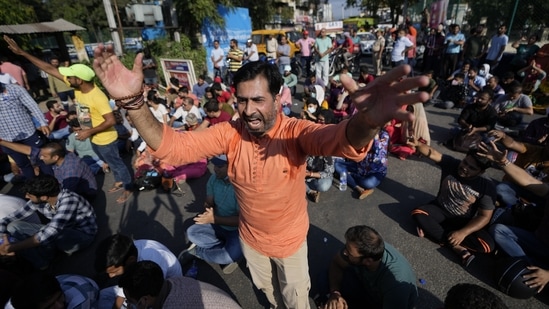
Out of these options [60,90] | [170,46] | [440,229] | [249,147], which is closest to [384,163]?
[440,229]

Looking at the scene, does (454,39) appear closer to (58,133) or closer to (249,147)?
(249,147)

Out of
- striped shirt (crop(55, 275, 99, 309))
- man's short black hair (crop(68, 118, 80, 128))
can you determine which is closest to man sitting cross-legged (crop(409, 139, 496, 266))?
striped shirt (crop(55, 275, 99, 309))

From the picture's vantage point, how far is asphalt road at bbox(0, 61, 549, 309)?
2.79 meters

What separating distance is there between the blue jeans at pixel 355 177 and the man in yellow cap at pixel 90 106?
3.41 m

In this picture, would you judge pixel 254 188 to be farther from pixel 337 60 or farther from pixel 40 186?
pixel 337 60

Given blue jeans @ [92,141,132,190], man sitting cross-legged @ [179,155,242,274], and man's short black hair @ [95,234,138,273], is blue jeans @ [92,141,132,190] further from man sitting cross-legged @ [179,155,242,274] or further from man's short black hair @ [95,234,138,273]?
man's short black hair @ [95,234,138,273]

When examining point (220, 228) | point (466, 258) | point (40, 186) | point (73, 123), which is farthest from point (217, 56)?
point (466, 258)

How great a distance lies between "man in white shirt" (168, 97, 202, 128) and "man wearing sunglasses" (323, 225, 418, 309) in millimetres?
4961

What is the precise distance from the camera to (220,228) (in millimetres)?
2994

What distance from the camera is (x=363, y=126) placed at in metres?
1.06

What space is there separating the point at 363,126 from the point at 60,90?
10.8 metres

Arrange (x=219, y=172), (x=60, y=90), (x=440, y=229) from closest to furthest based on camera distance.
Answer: (x=219, y=172) → (x=440, y=229) → (x=60, y=90)

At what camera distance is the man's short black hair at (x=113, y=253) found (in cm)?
215

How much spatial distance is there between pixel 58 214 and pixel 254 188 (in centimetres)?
266
